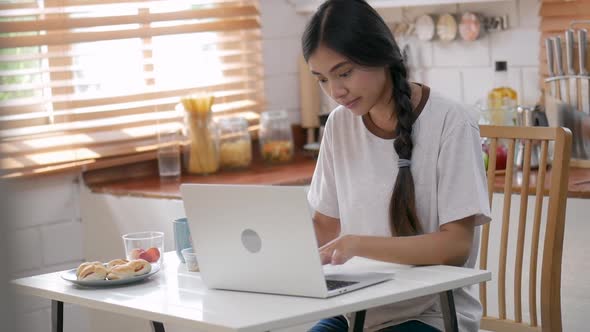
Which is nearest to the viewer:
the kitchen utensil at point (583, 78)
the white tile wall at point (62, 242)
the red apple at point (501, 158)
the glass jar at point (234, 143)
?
the kitchen utensil at point (583, 78)

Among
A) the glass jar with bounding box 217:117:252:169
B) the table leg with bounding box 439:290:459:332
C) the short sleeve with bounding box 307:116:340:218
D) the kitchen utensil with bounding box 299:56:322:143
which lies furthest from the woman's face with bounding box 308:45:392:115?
the kitchen utensil with bounding box 299:56:322:143

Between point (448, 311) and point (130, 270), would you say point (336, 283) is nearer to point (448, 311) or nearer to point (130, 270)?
point (448, 311)

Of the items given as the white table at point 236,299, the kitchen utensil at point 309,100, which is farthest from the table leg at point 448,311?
the kitchen utensil at point 309,100

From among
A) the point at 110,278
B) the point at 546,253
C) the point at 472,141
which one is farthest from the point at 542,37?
the point at 110,278

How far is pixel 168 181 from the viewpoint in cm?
298

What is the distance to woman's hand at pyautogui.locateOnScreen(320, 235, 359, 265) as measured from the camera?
60.1 inches

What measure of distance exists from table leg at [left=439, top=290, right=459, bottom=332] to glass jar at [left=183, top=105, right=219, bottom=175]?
5.64ft

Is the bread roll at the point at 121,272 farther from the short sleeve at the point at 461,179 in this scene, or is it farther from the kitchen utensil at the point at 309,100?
the kitchen utensil at the point at 309,100

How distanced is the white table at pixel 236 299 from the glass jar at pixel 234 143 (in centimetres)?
147

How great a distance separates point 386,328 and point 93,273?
1.80 ft

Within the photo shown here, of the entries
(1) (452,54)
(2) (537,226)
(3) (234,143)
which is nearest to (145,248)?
(2) (537,226)

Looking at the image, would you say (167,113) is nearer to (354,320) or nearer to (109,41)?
(109,41)

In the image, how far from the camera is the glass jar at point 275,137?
3266 millimetres

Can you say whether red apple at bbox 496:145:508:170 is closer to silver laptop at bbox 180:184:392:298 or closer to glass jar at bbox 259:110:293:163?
glass jar at bbox 259:110:293:163
